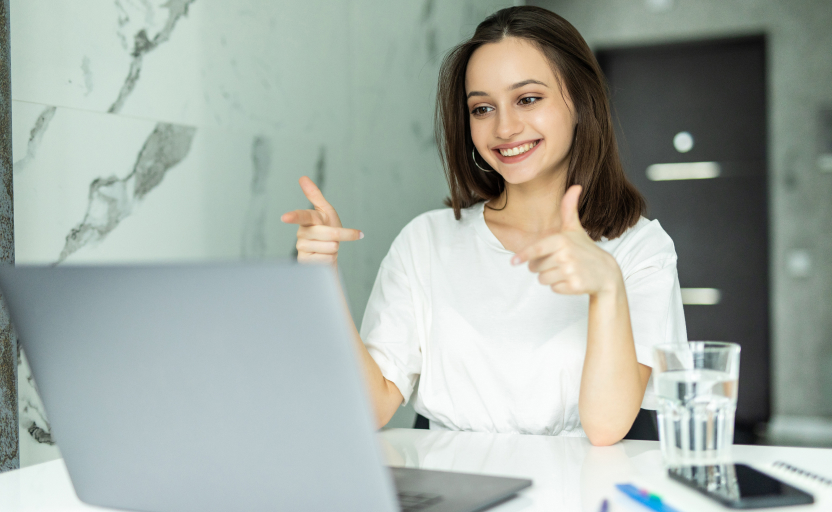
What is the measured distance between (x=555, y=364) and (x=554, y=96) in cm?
47

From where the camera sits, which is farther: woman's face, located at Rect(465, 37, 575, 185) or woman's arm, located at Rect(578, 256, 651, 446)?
woman's face, located at Rect(465, 37, 575, 185)

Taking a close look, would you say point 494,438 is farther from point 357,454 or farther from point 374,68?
point 374,68

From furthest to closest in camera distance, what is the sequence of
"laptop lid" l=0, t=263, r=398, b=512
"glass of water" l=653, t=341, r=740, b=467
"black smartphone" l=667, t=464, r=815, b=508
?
"glass of water" l=653, t=341, r=740, b=467, "black smartphone" l=667, t=464, r=815, b=508, "laptop lid" l=0, t=263, r=398, b=512

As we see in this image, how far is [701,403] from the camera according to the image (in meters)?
0.74

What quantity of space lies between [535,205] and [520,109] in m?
0.21

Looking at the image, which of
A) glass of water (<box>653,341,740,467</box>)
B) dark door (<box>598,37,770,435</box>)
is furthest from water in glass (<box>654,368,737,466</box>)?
dark door (<box>598,37,770,435</box>)

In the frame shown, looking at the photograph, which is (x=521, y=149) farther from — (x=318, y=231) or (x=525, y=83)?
(x=318, y=231)

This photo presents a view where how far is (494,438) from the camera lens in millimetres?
961

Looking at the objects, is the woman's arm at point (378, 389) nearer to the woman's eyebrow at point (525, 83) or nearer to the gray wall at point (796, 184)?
the woman's eyebrow at point (525, 83)

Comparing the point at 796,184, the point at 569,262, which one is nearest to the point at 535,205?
the point at 569,262

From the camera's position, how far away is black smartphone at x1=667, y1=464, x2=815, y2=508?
599mm

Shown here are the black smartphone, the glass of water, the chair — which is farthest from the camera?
the chair

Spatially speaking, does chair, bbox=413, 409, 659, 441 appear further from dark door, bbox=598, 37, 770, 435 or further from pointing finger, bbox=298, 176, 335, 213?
dark door, bbox=598, 37, 770, 435

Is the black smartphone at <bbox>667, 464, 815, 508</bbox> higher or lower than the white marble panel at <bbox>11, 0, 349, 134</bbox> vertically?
lower
